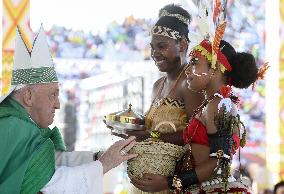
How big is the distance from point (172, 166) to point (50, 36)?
17.6ft

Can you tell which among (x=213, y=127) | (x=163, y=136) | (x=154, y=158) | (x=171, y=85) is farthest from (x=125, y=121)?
(x=213, y=127)

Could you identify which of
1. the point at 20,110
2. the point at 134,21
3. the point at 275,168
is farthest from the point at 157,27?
the point at 134,21

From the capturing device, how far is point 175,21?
3.44 meters

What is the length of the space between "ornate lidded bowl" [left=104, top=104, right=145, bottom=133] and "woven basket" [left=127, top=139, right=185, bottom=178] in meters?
0.32

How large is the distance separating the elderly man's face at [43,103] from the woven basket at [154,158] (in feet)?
1.43

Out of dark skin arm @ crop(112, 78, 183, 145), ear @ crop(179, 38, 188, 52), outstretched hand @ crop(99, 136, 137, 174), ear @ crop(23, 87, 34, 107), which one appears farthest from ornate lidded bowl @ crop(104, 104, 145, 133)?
ear @ crop(23, 87, 34, 107)

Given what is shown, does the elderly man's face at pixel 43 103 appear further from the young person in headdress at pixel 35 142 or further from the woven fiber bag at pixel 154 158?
the woven fiber bag at pixel 154 158

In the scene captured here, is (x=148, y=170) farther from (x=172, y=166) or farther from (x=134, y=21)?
(x=134, y=21)

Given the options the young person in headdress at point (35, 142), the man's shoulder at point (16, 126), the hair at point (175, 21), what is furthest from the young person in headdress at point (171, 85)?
the man's shoulder at point (16, 126)

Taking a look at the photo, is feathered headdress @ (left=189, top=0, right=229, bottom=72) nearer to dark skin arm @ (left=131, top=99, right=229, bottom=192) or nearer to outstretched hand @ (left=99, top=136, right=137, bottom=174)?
dark skin arm @ (left=131, top=99, right=229, bottom=192)

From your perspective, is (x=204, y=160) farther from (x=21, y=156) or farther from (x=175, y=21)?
(x=175, y=21)

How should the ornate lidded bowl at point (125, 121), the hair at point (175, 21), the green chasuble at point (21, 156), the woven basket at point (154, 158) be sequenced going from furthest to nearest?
the hair at point (175, 21)
the ornate lidded bowl at point (125, 121)
the woven basket at point (154, 158)
the green chasuble at point (21, 156)

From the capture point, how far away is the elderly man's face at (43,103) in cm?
255

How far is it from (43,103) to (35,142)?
19cm
